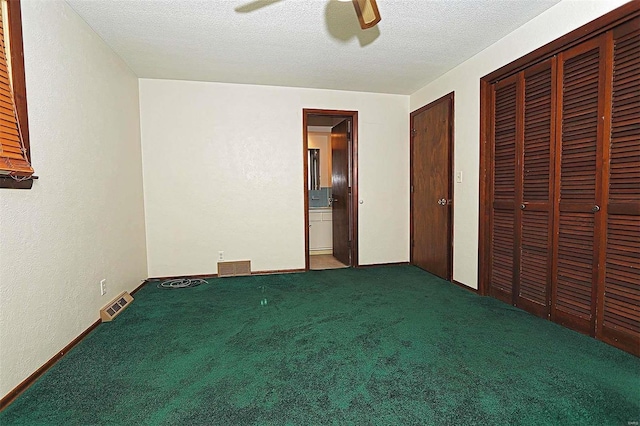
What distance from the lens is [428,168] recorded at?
13.5 ft

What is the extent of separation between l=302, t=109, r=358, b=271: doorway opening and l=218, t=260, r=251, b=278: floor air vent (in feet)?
2.70

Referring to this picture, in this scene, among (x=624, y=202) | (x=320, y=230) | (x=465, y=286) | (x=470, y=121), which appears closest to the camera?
(x=624, y=202)

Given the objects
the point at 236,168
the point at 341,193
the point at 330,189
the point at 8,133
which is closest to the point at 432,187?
the point at 341,193

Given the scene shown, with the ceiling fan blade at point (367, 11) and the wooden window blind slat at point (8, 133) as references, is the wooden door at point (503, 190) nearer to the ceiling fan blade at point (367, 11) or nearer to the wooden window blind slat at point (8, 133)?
the ceiling fan blade at point (367, 11)

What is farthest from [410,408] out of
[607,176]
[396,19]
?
[396,19]

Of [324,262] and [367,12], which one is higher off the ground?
[367,12]

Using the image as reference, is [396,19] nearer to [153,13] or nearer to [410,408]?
[153,13]

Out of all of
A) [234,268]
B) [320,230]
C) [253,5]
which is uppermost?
[253,5]

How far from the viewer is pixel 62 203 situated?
2.14 m

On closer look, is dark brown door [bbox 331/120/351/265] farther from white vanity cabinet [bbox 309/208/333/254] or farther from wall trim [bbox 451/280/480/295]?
wall trim [bbox 451/280/480/295]

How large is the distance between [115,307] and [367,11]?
3.10m

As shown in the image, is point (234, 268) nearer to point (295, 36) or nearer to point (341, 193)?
point (341, 193)

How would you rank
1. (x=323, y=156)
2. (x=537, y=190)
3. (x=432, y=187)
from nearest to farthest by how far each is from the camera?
(x=537, y=190) < (x=432, y=187) < (x=323, y=156)

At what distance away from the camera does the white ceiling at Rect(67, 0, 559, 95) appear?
7.64 feet
